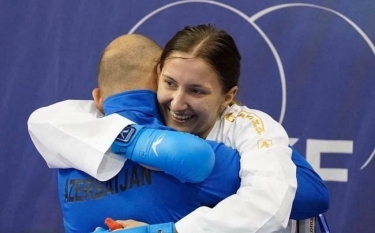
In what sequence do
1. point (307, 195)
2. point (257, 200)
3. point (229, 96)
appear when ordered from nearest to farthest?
point (257, 200) < point (307, 195) < point (229, 96)

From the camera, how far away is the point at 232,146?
4.66ft

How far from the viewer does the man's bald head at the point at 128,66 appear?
1.44 meters

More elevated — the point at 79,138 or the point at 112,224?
the point at 79,138

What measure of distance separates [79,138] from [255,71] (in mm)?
1008

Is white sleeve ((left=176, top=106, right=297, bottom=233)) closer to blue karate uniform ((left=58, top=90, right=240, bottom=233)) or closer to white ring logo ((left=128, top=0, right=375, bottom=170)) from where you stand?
blue karate uniform ((left=58, top=90, right=240, bottom=233))

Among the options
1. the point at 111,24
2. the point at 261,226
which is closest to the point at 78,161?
the point at 261,226

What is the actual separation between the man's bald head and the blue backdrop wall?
79cm

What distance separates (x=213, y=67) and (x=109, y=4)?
3.24 feet

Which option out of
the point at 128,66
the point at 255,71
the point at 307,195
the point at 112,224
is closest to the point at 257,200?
the point at 307,195

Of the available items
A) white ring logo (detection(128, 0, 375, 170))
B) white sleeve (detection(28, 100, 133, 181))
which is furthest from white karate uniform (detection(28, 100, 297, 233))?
white ring logo (detection(128, 0, 375, 170))

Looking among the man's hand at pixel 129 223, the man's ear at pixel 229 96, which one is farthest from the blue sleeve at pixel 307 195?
the man's hand at pixel 129 223

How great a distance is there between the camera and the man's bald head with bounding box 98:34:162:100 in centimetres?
144

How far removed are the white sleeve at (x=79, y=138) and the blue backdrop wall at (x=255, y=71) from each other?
A: 87cm

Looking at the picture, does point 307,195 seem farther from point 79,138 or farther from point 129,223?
point 79,138
